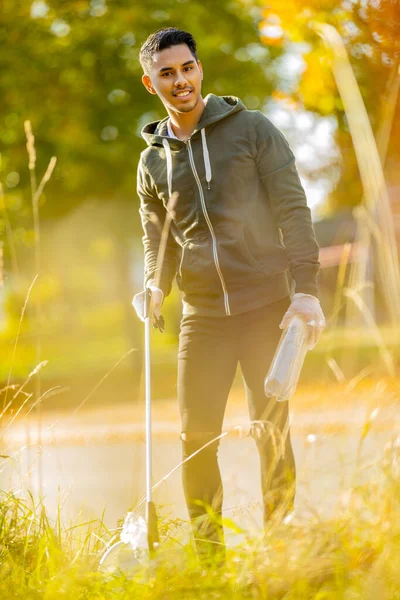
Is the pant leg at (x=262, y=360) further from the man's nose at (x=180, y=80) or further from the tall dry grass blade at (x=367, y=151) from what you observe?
the man's nose at (x=180, y=80)

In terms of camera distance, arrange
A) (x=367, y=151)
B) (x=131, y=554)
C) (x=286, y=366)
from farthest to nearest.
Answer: (x=286, y=366) < (x=131, y=554) < (x=367, y=151)

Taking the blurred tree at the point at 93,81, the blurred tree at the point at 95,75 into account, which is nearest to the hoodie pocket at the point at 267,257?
the blurred tree at the point at 93,81

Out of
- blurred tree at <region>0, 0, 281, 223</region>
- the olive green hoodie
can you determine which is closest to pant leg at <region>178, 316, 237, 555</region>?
the olive green hoodie

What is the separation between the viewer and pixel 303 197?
3270 millimetres

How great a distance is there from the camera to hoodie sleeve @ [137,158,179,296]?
3570 mm

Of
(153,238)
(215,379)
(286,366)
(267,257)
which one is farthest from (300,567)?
(153,238)

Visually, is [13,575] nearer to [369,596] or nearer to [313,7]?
[369,596]

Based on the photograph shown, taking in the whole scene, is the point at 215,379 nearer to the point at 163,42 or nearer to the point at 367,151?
the point at 367,151

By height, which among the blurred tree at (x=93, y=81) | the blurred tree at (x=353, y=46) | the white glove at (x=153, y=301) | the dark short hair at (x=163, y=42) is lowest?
the white glove at (x=153, y=301)

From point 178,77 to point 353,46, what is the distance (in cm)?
192

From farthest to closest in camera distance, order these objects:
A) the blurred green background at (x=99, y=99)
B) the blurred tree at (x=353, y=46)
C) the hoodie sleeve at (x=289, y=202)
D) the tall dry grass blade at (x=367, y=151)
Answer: the blurred green background at (x=99, y=99) < the blurred tree at (x=353, y=46) < the hoodie sleeve at (x=289, y=202) < the tall dry grass blade at (x=367, y=151)

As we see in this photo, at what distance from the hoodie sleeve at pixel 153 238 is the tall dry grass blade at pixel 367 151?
3.37 feet

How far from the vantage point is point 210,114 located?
3350 mm

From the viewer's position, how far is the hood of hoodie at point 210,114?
3.33 m
